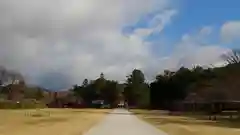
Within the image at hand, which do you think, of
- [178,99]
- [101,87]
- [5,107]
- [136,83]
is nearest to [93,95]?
[101,87]

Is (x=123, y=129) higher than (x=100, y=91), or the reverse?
(x=100, y=91)

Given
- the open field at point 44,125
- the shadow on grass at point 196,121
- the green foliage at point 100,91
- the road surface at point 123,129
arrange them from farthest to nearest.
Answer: the green foliage at point 100,91 → the shadow on grass at point 196,121 → the open field at point 44,125 → the road surface at point 123,129

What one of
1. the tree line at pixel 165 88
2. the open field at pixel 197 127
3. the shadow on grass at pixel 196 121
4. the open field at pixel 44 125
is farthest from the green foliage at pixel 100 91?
the open field at pixel 197 127

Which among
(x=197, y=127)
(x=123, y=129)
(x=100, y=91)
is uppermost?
(x=100, y=91)

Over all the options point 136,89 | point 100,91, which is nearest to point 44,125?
point 136,89

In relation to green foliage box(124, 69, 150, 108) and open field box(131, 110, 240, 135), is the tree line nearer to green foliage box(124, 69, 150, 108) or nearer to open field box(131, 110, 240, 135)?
green foliage box(124, 69, 150, 108)

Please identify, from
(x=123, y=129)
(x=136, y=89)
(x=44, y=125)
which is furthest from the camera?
(x=136, y=89)

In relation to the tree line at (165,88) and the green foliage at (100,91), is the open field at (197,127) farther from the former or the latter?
the green foliage at (100,91)

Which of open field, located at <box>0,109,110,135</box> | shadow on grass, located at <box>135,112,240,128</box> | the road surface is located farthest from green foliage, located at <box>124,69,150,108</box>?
the road surface

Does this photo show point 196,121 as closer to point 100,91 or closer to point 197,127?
point 197,127

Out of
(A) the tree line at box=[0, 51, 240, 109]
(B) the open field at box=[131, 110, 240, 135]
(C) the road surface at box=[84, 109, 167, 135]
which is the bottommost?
(B) the open field at box=[131, 110, 240, 135]

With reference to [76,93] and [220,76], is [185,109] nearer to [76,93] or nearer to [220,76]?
[220,76]

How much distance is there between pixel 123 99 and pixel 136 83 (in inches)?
370

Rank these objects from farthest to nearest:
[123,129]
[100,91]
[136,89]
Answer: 1. [100,91]
2. [136,89]
3. [123,129]
